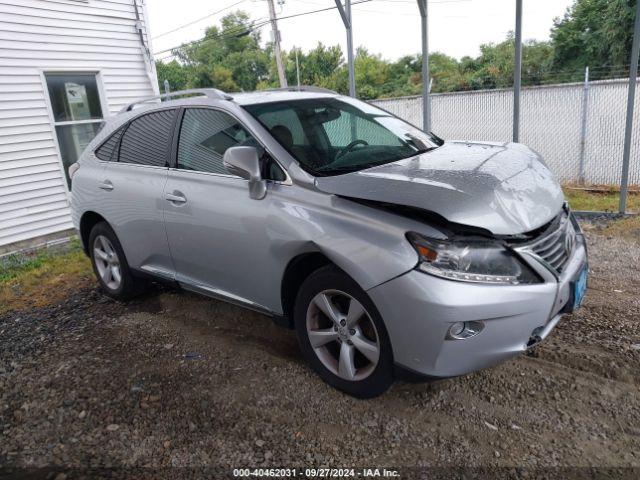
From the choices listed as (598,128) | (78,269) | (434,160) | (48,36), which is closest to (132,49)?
(48,36)

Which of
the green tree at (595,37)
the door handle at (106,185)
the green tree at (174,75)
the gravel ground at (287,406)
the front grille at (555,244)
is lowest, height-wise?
the gravel ground at (287,406)

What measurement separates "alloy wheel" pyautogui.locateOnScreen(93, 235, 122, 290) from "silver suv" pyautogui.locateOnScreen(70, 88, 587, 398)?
0.98 ft

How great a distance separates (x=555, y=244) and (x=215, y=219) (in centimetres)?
203

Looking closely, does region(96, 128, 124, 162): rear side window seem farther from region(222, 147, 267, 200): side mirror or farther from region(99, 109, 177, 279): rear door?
region(222, 147, 267, 200): side mirror

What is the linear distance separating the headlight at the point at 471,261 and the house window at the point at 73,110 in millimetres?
7038

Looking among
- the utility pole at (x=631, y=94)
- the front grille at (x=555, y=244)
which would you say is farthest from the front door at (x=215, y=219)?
the utility pole at (x=631, y=94)

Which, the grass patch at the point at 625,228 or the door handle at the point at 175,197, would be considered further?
the grass patch at the point at 625,228

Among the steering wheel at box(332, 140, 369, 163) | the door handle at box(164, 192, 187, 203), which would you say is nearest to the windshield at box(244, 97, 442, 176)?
the steering wheel at box(332, 140, 369, 163)

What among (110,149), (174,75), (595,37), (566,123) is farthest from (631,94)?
(174,75)

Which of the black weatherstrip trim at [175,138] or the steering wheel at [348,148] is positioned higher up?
the black weatherstrip trim at [175,138]

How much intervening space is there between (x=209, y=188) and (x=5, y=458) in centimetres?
188

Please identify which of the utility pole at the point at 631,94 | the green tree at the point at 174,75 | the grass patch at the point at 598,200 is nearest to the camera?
the utility pole at the point at 631,94

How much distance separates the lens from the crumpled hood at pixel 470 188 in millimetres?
2477

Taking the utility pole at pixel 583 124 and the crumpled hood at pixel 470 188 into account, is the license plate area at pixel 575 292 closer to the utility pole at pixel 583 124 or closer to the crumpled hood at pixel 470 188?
the crumpled hood at pixel 470 188
